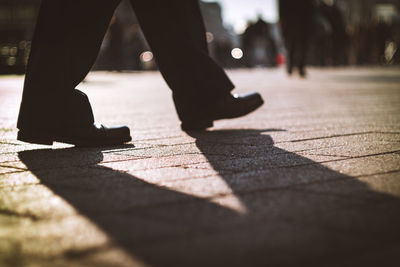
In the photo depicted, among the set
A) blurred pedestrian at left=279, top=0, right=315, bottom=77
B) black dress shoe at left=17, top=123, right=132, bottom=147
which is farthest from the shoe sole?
blurred pedestrian at left=279, top=0, right=315, bottom=77

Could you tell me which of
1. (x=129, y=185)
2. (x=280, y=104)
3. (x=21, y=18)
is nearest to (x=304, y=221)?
(x=129, y=185)

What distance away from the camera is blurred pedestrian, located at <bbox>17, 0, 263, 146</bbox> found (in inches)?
80.0

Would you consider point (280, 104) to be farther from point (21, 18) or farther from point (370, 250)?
point (21, 18)

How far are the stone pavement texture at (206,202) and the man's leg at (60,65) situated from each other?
0.11 meters

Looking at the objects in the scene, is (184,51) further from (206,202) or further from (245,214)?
(245,214)

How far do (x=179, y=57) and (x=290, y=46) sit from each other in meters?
8.09

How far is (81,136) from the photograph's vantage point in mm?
2174

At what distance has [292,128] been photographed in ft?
8.89

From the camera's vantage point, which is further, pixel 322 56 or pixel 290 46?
pixel 322 56

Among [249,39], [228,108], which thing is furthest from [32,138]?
[249,39]

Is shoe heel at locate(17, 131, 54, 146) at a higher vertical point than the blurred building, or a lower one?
higher

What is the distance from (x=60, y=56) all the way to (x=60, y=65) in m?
0.03

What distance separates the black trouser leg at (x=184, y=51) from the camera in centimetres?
244

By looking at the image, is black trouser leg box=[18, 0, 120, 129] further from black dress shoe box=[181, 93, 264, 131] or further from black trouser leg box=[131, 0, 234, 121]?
black dress shoe box=[181, 93, 264, 131]
